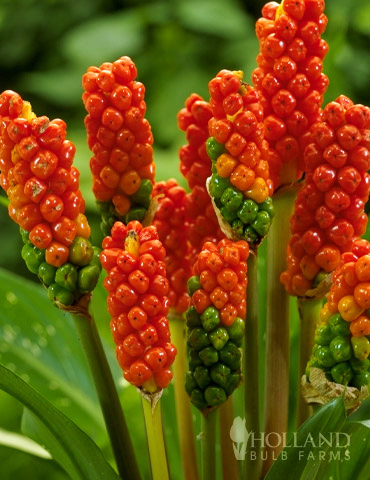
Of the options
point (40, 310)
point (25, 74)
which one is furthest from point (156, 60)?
point (40, 310)

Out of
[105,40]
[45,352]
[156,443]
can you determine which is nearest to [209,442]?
[156,443]

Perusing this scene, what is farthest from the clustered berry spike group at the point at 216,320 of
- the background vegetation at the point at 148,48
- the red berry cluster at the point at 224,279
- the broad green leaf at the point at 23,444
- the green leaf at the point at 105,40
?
the green leaf at the point at 105,40

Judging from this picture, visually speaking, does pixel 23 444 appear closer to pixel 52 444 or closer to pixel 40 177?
pixel 52 444

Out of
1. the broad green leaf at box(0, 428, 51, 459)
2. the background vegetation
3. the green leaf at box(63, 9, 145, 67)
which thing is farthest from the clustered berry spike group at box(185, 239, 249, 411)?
the green leaf at box(63, 9, 145, 67)

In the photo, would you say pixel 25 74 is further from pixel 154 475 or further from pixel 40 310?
pixel 154 475

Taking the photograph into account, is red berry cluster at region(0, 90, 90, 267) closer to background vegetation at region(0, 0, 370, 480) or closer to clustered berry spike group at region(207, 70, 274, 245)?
clustered berry spike group at region(207, 70, 274, 245)
